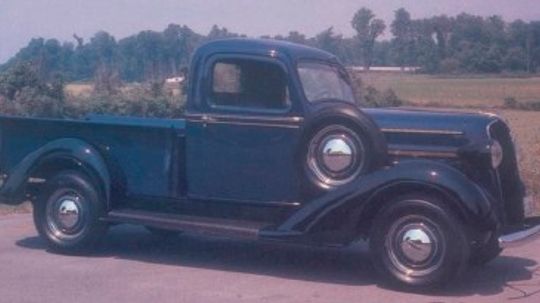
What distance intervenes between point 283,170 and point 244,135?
1.68 feet

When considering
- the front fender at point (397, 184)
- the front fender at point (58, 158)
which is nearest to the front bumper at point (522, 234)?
the front fender at point (397, 184)

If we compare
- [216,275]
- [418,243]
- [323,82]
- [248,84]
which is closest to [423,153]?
[418,243]

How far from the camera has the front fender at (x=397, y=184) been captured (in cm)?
881

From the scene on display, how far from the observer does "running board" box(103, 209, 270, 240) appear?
9.67 metres

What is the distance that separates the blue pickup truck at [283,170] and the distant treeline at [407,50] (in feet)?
52.5

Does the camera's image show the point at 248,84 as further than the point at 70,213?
No

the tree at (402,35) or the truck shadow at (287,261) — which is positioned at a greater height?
the tree at (402,35)

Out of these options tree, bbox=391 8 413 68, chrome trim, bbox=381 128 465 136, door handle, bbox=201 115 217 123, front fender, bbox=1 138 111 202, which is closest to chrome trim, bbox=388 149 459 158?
chrome trim, bbox=381 128 465 136

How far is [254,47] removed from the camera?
403 inches

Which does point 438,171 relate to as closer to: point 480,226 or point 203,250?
point 480,226

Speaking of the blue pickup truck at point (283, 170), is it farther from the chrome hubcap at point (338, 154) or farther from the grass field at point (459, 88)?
the grass field at point (459, 88)

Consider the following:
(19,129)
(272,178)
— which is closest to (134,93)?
(19,129)

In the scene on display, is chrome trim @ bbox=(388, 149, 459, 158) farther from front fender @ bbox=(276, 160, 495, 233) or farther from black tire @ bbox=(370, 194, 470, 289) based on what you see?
black tire @ bbox=(370, 194, 470, 289)

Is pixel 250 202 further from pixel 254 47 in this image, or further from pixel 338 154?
pixel 254 47
